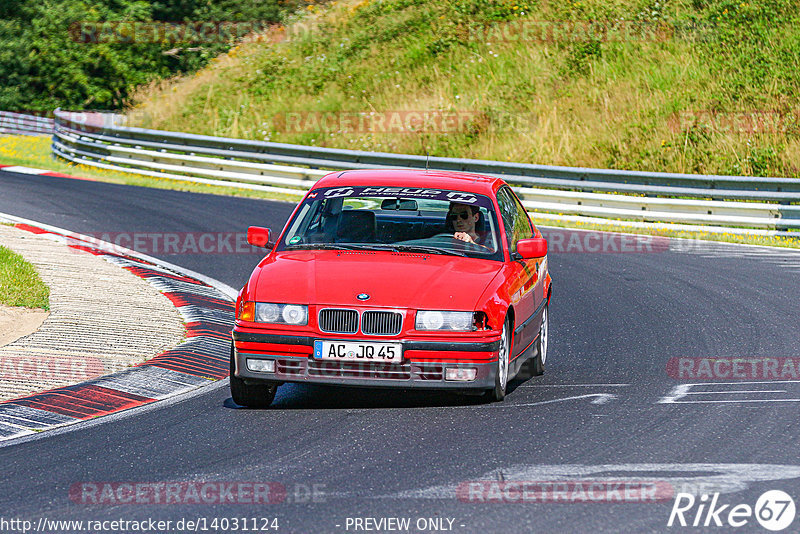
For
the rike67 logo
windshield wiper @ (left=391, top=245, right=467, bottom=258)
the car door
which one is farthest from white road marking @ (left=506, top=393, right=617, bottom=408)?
the rike67 logo

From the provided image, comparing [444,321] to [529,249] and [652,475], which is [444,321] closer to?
[529,249]

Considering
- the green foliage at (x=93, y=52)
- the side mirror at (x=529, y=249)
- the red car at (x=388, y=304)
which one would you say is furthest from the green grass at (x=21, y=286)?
the green foliage at (x=93, y=52)

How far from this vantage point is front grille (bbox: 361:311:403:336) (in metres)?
7.47

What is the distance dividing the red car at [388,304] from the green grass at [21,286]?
11.6 ft

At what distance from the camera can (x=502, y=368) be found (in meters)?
7.83

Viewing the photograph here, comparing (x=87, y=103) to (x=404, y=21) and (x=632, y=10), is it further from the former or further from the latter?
(x=632, y=10)

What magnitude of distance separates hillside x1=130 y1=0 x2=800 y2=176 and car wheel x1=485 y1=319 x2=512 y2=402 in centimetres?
1683

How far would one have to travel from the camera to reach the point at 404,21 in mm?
35219

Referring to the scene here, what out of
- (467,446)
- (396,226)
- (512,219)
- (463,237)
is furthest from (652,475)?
(512,219)

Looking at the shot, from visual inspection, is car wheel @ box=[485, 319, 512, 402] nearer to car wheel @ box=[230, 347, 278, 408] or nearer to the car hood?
the car hood

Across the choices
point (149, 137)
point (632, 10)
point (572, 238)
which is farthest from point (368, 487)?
point (632, 10)

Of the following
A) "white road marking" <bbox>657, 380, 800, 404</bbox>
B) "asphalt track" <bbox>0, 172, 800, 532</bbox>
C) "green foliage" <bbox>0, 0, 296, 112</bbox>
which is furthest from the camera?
"green foliage" <bbox>0, 0, 296, 112</bbox>

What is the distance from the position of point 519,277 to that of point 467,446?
6.99 feet

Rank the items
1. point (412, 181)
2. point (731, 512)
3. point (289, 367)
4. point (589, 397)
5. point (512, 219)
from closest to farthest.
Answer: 1. point (731, 512)
2. point (289, 367)
3. point (589, 397)
4. point (412, 181)
5. point (512, 219)
